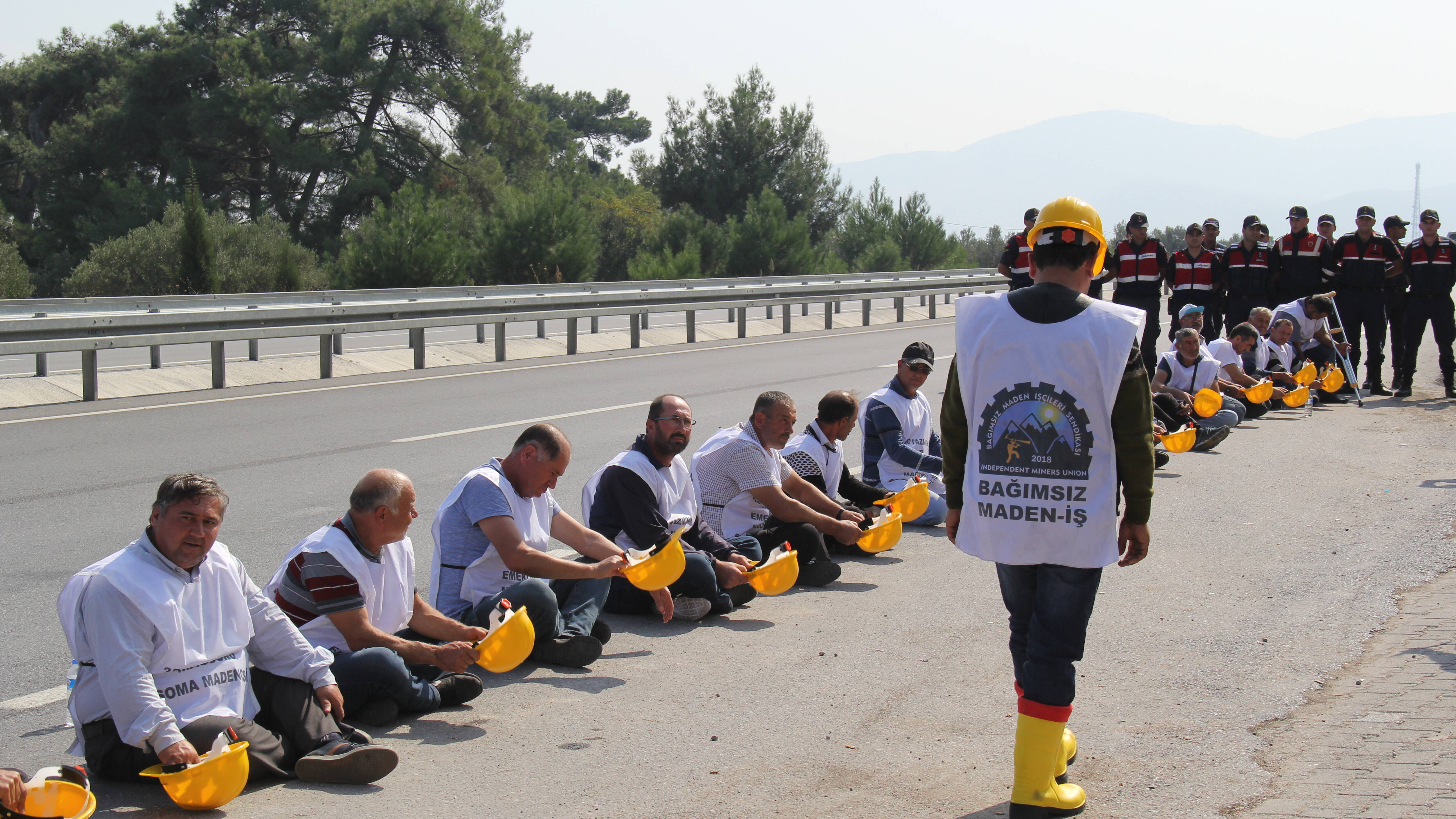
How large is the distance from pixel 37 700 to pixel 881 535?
4440 millimetres

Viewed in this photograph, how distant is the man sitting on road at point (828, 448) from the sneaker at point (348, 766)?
3.94 m

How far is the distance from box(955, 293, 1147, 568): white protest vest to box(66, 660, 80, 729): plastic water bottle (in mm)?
2945

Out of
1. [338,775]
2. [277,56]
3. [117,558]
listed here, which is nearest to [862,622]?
[338,775]

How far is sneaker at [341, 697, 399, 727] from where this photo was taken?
15.6 feet

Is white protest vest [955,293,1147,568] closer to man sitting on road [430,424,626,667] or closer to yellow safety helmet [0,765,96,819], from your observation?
man sitting on road [430,424,626,667]

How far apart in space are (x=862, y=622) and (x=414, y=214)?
3015 centimetres

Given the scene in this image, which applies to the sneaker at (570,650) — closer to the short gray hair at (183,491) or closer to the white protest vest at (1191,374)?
the short gray hair at (183,491)

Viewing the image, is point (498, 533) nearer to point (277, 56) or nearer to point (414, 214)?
point (414, 214)

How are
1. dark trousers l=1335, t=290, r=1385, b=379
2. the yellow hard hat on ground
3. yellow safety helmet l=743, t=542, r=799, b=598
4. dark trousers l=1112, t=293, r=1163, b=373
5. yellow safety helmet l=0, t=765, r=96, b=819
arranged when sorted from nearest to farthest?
1. yellow safety helmet l=0, t=765, r=96, b=819
2. yellow safety helmet l=743, t=542, r=799, b=598
3. the yellow hard hat on ground
4. dark trousers l=1112, t=293, r=1163, b=373
5. dark trousers l=1335, t=290, r=1385, b=379

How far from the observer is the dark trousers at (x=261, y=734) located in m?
4.08

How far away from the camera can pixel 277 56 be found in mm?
43625

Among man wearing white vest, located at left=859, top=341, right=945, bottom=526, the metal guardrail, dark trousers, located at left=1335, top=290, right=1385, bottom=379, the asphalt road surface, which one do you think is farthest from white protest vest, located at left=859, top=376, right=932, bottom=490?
dark trousers, located at left=1335, top=290, right=1385, bottom=379

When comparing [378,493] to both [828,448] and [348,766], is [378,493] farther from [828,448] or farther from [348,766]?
[828,448]

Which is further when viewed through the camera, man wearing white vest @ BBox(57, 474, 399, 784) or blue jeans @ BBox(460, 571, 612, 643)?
→ blue jeans @ BBox(460, 571, 612, 643)
